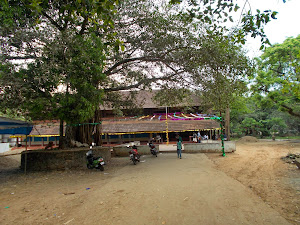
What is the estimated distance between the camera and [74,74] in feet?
22.9

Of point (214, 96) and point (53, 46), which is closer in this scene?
point (53, 46)

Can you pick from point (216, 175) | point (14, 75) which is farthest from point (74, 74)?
point (216, 175)

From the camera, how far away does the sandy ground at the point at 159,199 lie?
11.4 ft

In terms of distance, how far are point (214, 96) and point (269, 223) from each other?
7.42m

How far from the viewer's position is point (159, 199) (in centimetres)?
442

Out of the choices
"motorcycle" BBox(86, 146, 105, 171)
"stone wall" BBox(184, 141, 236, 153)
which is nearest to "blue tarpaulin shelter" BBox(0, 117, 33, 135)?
"motorcycle" BBox(86, 146, 105, 171)

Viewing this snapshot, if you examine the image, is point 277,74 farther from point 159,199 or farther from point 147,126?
point 159,199

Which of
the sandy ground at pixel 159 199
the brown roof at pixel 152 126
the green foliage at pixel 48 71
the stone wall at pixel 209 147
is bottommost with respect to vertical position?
the sandy ground at pixel 159 199

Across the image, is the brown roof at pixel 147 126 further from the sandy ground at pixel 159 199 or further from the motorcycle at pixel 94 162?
the sandy ground at pixel 159 199

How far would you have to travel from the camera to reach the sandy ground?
3477 mm

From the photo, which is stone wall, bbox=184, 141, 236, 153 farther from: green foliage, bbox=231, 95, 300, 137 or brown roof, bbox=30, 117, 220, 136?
green foliage, bbox=231, 95, 300, 137

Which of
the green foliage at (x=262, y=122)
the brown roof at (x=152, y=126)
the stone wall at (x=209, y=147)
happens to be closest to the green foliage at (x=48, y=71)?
the stone wall at (x=209, y=147)

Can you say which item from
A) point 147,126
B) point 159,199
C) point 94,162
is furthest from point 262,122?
point 159,199

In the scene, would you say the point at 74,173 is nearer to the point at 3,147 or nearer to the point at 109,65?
the point at 109,65
